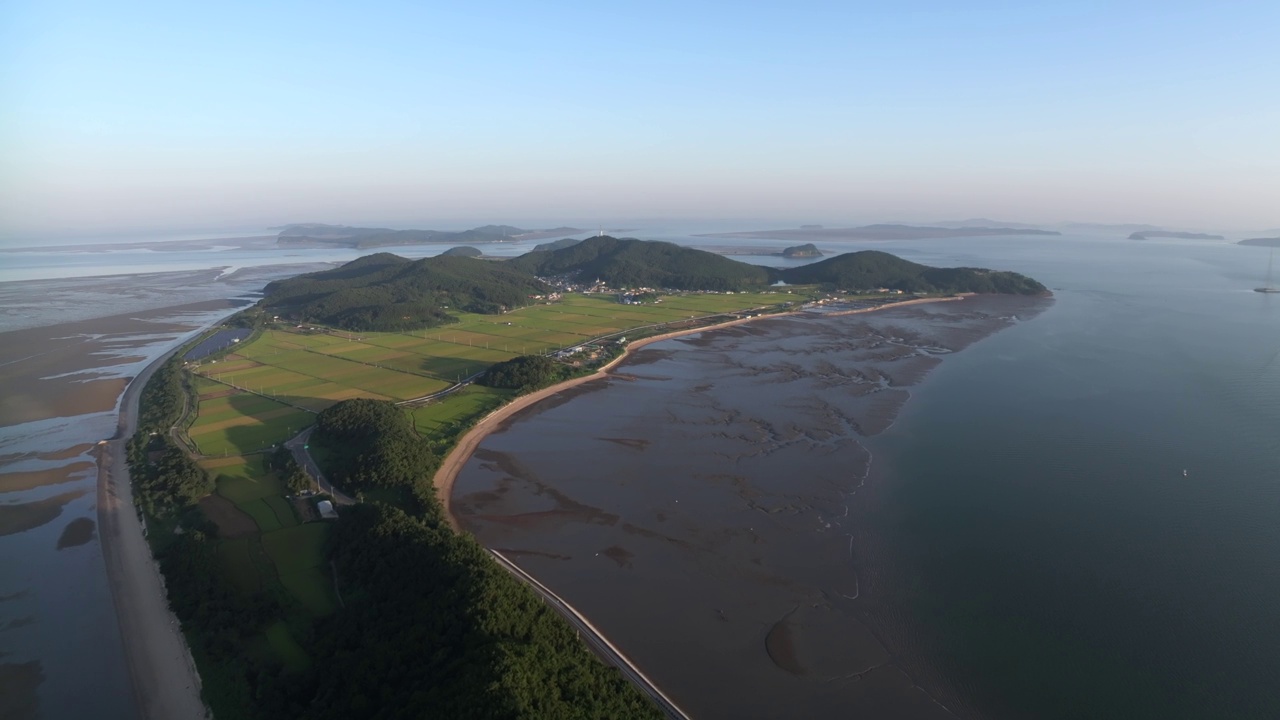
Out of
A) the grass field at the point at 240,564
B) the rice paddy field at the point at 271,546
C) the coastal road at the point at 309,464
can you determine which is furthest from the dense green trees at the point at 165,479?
the grass field at the point at 240,564

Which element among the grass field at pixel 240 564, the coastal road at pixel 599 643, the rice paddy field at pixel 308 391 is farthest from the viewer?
the rice paddy field at pixel 308 391

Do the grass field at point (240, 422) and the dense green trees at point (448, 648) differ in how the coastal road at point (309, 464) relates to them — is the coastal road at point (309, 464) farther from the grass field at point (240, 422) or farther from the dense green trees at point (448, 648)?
the dense green trees at point (448, 648)

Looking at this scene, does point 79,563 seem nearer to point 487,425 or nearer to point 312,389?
point 487,425

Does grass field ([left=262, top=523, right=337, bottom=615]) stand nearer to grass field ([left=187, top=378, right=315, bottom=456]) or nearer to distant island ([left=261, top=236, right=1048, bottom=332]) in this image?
grass field ([left=187, top=378, right=315, bottom=456])

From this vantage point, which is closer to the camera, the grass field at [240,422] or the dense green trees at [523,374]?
the grass field at [240,422]

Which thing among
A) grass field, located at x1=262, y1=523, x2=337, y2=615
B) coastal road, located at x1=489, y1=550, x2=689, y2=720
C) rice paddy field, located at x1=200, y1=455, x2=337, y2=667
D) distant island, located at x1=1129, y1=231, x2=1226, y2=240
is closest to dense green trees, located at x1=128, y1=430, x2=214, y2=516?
rice paddy field, located at x1=200, y1=455, x2=337, y2=667

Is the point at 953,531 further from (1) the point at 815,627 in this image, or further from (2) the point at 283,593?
(2) the point at 283,593

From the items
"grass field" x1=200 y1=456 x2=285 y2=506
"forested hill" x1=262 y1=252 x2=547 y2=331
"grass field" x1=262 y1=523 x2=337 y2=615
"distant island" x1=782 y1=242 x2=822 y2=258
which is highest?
"distant island" x1=782 y1=242 x2=822 y2=258
